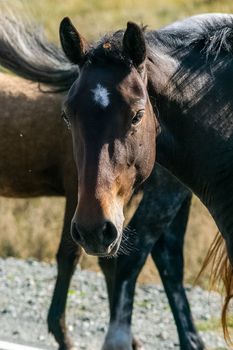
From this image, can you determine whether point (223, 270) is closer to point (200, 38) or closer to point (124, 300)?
point (200, 38)

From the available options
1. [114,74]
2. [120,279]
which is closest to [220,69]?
[114,74]

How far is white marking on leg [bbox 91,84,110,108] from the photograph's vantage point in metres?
5.43

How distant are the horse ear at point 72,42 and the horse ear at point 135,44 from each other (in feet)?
0.74

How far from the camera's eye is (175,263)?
9.50 m

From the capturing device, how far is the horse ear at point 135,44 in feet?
18.1

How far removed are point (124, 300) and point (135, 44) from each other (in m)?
3.35

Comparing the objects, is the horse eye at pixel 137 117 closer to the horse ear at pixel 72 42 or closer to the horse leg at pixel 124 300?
the horse ear at pixel 72 42

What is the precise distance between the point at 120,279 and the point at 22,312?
154cm

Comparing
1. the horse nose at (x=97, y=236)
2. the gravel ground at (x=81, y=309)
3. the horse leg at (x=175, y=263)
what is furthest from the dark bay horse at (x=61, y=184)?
the horse nose at (x=97, y=236)

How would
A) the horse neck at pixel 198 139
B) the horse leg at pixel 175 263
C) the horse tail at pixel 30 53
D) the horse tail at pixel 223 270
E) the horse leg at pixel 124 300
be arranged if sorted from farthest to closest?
the horse leg at pixel 175 263, the horse leg at pixel 124 300, the horse tail at pixel 30 53, the horse tail at pixel 223 270, the horse neck at pixel 198 139

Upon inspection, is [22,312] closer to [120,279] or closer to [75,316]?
[75,316]

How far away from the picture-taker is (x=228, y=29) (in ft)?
19.8

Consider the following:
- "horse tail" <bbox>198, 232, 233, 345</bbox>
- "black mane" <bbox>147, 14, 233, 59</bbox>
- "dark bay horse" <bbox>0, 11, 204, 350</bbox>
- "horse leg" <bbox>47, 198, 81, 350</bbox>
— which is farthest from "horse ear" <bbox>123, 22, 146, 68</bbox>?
"horse leg" <bbox>47, 198, 81, 350</bbox>

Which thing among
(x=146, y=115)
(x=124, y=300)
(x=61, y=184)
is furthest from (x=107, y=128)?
(x=61, y=184)
